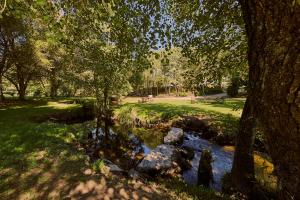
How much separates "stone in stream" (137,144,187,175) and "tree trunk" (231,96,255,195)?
3.32 meters

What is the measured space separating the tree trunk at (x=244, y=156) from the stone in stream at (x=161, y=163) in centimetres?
332

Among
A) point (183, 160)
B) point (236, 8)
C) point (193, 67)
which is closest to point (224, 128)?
point (183, 160)

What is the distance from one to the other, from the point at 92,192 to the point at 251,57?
6.65m

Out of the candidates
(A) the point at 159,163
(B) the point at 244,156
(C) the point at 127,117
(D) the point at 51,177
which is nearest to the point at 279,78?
(B) the point at 244,156

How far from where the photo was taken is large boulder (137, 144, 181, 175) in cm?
1112

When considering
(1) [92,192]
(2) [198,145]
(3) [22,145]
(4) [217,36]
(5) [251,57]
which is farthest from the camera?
(2) [198,145]

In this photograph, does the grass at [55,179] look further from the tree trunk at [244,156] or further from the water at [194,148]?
the water at [194,148]

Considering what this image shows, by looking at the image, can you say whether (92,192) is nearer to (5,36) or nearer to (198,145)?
A: (198,145)

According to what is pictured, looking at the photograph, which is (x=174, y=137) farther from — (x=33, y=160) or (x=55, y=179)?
(x=55, y=179)

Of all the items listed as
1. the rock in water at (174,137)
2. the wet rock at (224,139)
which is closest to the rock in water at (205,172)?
the rock in water at (174,137)

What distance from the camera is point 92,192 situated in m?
7.45

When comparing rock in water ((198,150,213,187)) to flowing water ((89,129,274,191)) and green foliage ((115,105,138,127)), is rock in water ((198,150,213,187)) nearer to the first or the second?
flowing water ((89,129,274,191))

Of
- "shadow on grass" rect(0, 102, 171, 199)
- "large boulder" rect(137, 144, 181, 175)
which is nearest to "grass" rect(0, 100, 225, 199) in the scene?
"shadow on grass" rect(0, 102, 171, 199)

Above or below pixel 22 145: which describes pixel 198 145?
below
